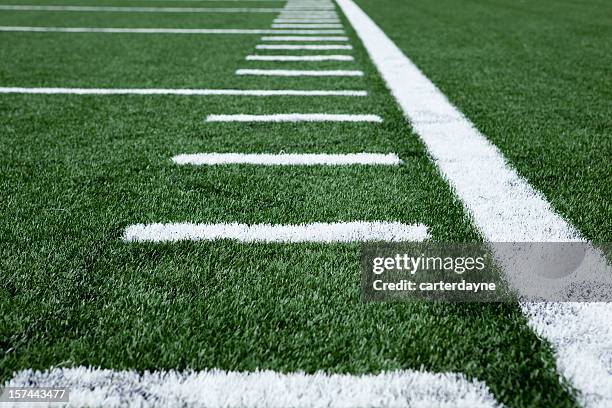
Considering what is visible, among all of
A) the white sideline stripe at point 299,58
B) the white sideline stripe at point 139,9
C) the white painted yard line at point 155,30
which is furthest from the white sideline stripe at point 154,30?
the white sideline stripe at point 139,9

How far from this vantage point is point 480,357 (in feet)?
3.49

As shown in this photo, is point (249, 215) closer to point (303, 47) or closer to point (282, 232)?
point (282, 232)

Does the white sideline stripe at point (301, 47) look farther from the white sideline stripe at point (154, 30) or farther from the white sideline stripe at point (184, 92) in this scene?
the white sideline stripe at point (184, 92)

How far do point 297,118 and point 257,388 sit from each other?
1.91 metres

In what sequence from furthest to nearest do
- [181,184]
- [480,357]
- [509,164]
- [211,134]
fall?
[211,134]
[509,164]
[181,184]
[480,357]

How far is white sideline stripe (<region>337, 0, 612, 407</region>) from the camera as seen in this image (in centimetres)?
105

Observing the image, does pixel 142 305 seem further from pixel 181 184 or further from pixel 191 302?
pixel 181 184

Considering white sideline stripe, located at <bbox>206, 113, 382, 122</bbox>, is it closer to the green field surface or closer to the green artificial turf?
the green field surface

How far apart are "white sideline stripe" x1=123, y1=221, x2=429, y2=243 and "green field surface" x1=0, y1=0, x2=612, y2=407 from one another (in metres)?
0.04

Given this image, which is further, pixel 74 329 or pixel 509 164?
pixel 509 164

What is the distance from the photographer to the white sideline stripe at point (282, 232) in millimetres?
1503

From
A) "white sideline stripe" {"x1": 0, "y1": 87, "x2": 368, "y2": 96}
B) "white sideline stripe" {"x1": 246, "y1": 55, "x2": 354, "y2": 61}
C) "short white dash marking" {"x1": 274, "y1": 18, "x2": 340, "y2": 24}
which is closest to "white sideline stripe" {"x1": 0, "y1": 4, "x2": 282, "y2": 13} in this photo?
"short white dash marking" {"x1": 274, "y1": 18, "x2": 340, "y2": 24}

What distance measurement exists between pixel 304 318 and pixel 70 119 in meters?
1.99

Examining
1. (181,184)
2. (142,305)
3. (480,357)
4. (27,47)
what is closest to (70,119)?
(181,184)
